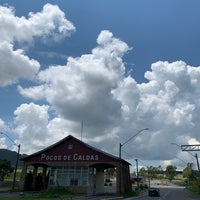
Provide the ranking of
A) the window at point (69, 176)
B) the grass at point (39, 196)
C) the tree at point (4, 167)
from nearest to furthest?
the grass at point (39, 196) → the window at point (69, 176) → the tree at point (4, 167)

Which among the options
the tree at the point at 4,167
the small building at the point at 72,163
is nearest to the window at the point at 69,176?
the small building at the point at 72,163

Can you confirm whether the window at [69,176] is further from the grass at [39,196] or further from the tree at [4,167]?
the tree at [4,167]

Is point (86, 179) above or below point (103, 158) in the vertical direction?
below

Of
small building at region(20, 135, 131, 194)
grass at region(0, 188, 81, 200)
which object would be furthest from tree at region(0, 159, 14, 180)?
grass at region(0, 188, 81, 200)

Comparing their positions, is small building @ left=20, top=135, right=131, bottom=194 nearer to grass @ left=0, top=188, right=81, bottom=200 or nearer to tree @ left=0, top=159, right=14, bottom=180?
grass @ left=0, top=188, right=81, bottom=200

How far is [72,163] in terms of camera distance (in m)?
48.5

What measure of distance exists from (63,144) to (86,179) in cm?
688

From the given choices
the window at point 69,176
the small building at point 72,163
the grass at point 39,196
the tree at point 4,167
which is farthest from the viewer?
the tree at point 4,167

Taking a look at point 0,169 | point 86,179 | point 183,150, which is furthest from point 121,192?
point 0,169

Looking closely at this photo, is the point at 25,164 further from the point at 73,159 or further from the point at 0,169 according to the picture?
the point at 0,169

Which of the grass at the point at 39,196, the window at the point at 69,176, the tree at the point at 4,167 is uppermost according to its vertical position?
the tree at the point at 4,167

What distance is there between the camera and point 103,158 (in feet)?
155

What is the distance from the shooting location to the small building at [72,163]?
47375 millimetres

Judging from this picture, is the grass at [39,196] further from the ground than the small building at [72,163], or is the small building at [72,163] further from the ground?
the small building at [72,163]
